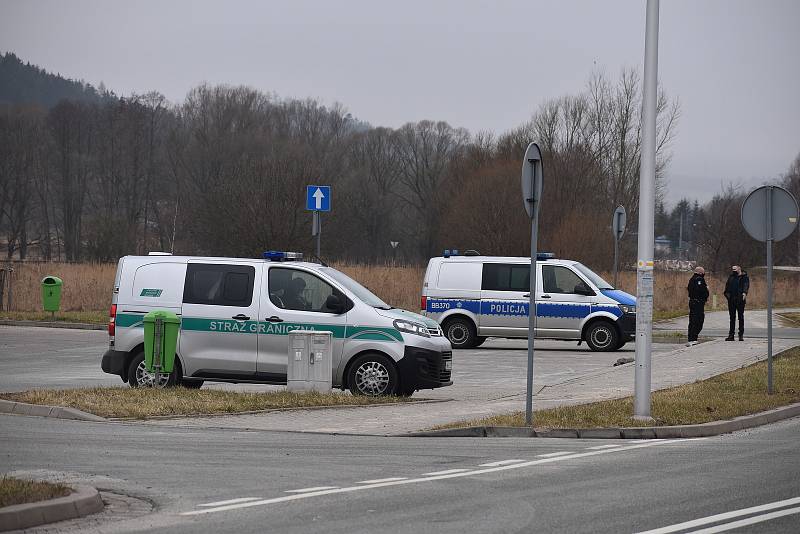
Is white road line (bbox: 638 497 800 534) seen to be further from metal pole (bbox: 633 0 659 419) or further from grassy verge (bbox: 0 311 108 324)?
grassy verge (bbox: 0 311 108 324)

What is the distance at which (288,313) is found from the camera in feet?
54.5

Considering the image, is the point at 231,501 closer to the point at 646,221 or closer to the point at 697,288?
the point at 646,221

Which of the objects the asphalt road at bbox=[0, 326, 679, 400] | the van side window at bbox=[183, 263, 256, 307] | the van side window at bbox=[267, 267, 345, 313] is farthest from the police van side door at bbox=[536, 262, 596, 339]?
the van side window at bbox=[183, 263, 256, 307]

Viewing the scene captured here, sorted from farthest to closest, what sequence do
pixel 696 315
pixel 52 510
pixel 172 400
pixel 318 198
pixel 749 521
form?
pixel 696 315
pixel 318 198
pixel 172 400
pixel 749 521
pixel 52 510

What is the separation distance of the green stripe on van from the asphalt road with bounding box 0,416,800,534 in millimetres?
3358

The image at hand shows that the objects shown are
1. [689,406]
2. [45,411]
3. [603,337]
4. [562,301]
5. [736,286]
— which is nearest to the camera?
[45,411]

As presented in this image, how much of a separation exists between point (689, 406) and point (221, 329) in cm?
635

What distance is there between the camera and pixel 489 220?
64.4 m

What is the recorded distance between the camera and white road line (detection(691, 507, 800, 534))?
753cm

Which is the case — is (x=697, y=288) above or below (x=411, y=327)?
above

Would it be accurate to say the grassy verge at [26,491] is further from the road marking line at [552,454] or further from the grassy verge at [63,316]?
the grassy verge at [63,316]

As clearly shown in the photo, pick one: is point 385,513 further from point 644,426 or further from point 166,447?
point 644,426

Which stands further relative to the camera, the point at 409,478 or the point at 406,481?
the point at 409,478

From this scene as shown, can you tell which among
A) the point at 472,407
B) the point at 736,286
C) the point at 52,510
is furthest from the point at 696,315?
the point at 52,510
